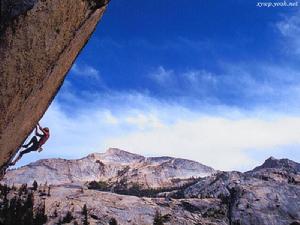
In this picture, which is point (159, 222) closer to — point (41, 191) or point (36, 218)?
point (36, 218)

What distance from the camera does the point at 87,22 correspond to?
1033cm

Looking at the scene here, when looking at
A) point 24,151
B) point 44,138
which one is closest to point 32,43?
point 44,138

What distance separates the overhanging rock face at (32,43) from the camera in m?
7.76

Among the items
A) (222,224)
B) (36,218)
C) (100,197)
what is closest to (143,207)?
(100,197)

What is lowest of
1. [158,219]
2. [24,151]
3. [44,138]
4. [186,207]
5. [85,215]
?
[24,151]

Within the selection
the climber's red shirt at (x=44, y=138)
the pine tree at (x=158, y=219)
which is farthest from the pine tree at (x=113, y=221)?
the climber's red shirt at (x=44, y=138)

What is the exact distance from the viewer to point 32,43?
825 cm

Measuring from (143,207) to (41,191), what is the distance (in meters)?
29.3

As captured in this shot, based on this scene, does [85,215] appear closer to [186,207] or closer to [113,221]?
[113,221]

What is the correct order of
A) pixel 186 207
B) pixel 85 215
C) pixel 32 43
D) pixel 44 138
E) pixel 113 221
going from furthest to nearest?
pixel 186 207
pixel 85 215
pixel 113 221
pixel 44 138
pixel 32 43

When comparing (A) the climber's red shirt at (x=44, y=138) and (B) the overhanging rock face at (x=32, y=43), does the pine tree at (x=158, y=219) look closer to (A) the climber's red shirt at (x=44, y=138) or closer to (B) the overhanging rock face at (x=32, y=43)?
(A) the climber's red shirt at (x=44, y=138)

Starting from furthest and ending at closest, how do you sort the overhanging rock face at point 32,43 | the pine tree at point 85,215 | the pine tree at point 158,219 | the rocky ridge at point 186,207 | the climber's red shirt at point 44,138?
the rocky ridge at point 186,207, the pine tree at point 158,219, the pine tree at point 85,215, the climber's red shirt at point 44,138, the overhanging rock face at point 32,43

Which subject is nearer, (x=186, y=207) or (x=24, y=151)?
(x=24, y=151)

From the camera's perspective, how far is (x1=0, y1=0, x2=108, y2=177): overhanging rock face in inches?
306
